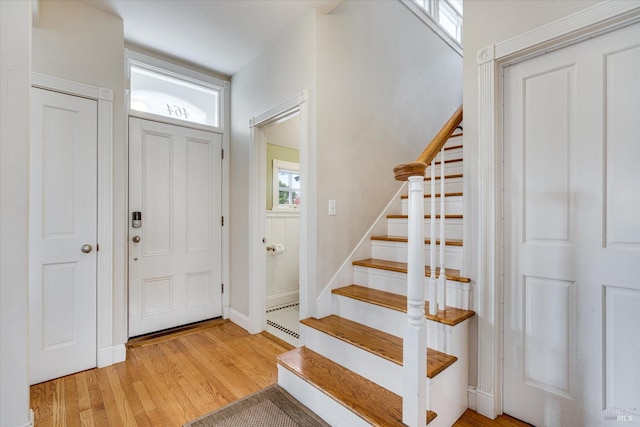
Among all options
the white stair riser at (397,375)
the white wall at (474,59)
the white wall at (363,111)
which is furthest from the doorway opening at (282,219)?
the white wall at (474,59)

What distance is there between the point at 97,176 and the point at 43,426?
1.62 m

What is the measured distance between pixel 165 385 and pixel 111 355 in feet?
2.12

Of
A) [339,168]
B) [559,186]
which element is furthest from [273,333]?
[559,186]

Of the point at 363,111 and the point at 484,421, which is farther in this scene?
the point at 363,111

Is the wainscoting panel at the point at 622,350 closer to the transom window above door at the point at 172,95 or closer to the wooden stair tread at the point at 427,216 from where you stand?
the wooden stair tread at the point at 427,216

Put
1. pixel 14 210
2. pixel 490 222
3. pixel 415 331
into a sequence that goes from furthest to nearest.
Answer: pixel 490 222 → pixel 14 210 → pixel 415 331

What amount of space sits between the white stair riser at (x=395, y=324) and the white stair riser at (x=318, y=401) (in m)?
0.54

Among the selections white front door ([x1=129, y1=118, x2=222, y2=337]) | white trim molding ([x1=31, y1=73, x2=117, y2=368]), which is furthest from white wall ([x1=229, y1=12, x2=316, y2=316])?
white trim molding ([x1=31, y1=73, x2=117, y2=368])

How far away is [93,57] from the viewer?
226 cm

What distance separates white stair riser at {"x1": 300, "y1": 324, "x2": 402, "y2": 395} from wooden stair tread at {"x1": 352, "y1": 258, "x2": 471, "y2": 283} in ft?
1.95

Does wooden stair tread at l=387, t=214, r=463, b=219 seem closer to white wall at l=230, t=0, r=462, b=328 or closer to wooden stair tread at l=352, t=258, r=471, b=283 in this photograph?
white wall at l=230, t=0, r=462, b=328

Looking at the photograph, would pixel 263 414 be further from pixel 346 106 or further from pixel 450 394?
pixel 346 106

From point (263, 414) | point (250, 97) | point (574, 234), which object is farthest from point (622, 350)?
point (250, 97)

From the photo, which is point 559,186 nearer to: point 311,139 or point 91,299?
point 311,139
